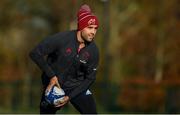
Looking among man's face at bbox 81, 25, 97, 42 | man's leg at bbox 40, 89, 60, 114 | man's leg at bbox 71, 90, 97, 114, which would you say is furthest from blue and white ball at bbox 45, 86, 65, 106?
man's face at bbox 81, 25, 97, 42

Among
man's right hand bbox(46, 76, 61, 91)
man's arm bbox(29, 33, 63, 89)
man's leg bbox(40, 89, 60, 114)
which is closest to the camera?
man's arm bbox(29, 33, 63, 89)

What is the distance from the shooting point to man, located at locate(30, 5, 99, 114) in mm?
7703

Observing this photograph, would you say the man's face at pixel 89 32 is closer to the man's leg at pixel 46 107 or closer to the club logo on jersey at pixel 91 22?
the club logo on jersey at pixel 91 22

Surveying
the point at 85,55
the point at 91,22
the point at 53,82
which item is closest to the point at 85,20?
the point at 91,22

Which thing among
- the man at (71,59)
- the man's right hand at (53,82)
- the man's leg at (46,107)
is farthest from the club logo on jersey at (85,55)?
the man's leg at (46,107)

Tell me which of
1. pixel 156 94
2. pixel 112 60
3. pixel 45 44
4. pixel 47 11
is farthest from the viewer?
pixel 112 60

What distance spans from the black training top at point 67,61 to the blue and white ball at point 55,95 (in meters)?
0.11

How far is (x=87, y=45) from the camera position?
Answer: 7902mm

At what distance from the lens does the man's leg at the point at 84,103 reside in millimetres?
8117

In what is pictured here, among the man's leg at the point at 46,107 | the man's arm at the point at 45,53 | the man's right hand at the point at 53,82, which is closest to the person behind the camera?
the man's arm at the point at 45,53

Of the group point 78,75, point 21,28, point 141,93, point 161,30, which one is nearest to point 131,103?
point 141,93

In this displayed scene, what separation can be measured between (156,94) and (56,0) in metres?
12.3

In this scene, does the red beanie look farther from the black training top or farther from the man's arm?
the man's arm

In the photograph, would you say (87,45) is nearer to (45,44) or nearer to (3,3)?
(45,44)
